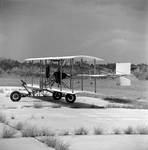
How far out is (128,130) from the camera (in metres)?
8.75

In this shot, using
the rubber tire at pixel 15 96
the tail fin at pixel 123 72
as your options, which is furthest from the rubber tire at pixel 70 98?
the tail fin at pixel 123 72

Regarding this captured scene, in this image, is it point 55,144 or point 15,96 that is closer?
point 55,144

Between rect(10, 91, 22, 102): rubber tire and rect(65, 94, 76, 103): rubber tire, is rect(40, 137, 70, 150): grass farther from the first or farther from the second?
rect(10, 91, 22, 102): rubber tire

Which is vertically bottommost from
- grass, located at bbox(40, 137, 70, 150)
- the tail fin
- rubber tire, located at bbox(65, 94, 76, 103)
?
grass, located at bbox(40, 137, 70, 150)

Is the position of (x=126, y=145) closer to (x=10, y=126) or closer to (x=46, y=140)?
(x=46, y=140)

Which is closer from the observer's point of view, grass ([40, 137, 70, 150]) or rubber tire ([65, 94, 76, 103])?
grass ([40, 137, 70, 150])

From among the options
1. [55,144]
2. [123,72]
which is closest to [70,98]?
[123,72]

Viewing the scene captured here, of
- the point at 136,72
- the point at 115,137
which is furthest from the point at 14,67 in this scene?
the point at 115,137

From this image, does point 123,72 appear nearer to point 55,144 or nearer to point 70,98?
point 70,98

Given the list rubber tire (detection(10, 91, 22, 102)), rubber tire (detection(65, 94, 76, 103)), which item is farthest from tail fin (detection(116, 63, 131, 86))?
rubber tire (detection(10, 91, 22, 102))

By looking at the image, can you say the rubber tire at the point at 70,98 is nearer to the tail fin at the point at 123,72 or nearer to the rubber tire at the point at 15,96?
the rubber tire at the point at 15,96

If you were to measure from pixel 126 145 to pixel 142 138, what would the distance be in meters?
1.03

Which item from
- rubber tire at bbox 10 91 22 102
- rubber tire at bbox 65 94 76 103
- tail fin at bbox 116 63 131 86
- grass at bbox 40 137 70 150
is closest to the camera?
grass at bbox 40 137 70 150

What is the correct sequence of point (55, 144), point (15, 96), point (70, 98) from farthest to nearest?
point (15, 96)
point (70, 98)
point (55, 144)
